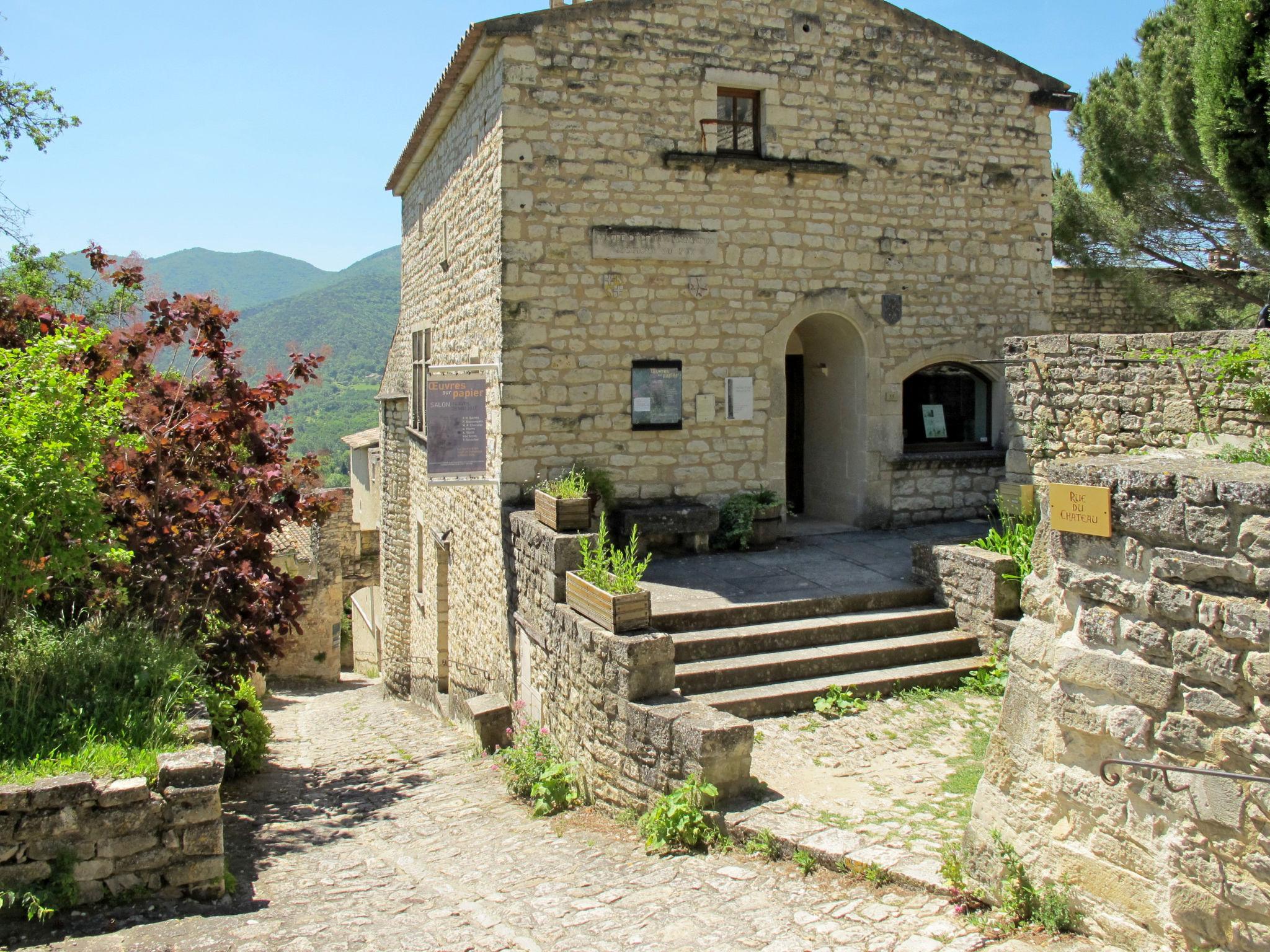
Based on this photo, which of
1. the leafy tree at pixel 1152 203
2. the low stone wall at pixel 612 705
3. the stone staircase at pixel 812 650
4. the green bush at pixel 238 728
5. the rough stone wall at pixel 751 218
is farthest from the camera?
the leafy tree at pixel 1152 203

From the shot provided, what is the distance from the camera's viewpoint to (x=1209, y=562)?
3.37m

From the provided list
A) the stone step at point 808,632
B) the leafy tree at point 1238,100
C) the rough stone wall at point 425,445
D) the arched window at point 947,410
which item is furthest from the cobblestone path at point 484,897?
the leafy tree at point 1238,100

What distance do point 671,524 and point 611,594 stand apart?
3103 millimetres

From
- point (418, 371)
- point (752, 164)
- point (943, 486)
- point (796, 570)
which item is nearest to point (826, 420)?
point (943, 486)

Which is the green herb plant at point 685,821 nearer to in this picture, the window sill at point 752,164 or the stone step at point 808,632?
the stone step at point 808,632

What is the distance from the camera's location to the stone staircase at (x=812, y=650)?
7.18 metres

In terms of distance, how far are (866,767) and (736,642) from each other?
5.63 ft

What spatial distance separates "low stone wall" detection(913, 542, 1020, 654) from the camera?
7.83m

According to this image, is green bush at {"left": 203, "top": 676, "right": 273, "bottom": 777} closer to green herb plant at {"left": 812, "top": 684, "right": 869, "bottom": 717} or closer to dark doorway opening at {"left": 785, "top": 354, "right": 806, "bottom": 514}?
green herb plant at {"left": 812, "top": 684, "right": 869, "bottom": 717}

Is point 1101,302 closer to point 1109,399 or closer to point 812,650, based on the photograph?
point 1109,399

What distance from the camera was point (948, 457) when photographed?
11.1 m

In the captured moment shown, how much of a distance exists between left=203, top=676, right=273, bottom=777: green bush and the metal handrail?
20.7 feet

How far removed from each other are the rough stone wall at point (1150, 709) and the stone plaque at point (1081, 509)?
0.11ft

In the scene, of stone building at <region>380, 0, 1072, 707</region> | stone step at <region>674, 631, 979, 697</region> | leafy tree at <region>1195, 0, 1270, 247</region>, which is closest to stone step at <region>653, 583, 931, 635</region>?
stone step at <region>674, 631, 979, 697</region>
